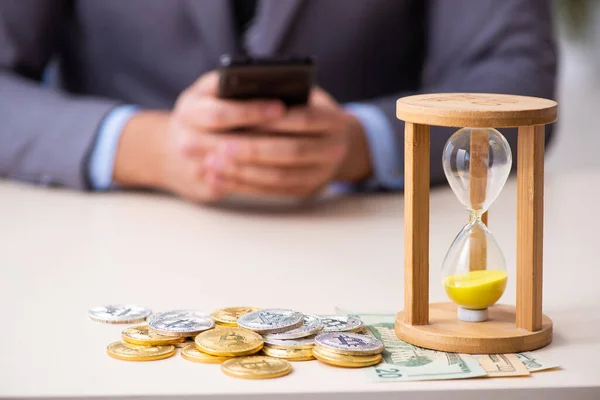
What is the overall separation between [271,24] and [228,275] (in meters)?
1.05

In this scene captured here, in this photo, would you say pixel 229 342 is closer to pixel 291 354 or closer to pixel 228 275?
pixel 291 354

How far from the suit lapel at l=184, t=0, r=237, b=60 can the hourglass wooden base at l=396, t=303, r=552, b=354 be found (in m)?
1.34

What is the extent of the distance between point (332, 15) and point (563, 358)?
1517 millimetres

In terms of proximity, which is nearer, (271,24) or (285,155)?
(285,155)

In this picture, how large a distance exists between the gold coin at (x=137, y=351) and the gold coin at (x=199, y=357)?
19mm

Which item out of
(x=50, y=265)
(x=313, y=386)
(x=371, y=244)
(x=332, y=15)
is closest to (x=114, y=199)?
(x=50, y=265)

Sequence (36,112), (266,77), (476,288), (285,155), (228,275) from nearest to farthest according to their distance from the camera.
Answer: (476,288) → (228,275) → (266,77) → (285,155) → (36,112)

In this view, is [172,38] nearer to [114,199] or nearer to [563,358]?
[114,199]

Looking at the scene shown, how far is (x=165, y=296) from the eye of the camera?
1.21 metres

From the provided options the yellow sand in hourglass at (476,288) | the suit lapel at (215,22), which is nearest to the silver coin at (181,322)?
the yellow sand in hourglass at (476,288)

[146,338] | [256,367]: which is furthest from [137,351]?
[256,367]

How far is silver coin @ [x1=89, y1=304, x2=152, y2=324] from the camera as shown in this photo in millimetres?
1081

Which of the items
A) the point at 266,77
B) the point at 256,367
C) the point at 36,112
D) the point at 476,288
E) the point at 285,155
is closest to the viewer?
the point at 256,367

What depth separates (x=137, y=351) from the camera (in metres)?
0.96
